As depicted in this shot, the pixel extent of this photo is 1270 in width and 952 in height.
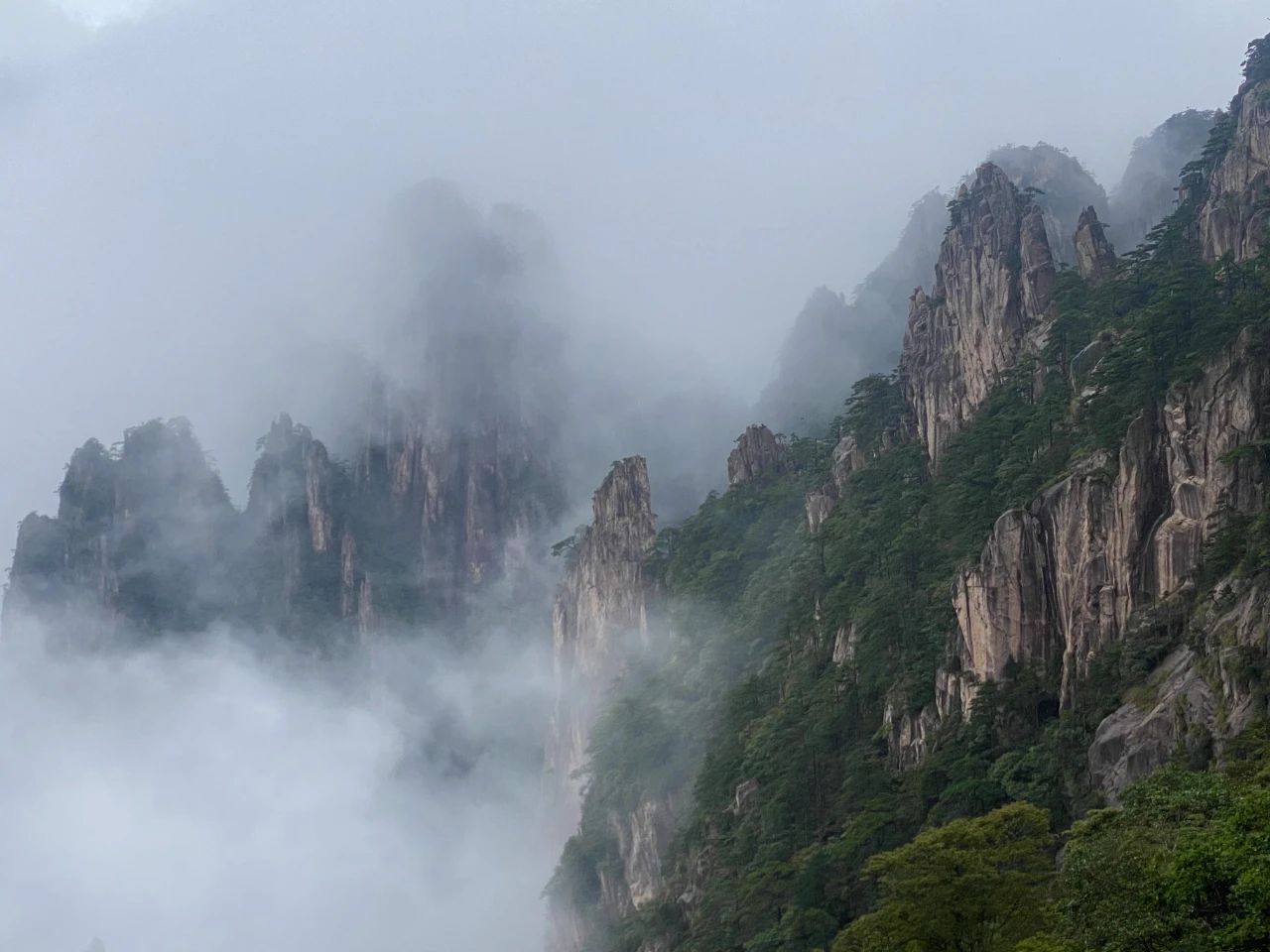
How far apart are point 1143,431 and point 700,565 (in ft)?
136

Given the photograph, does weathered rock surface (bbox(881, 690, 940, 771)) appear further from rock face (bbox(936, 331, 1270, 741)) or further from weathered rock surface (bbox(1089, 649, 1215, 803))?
weathered rock surface (bbox(1089, 649, 1215, 803))

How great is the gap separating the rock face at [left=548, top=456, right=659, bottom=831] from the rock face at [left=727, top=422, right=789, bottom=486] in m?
6.78

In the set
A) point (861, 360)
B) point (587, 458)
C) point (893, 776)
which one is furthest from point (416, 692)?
point (893, 776)

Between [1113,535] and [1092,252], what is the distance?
1118 inches

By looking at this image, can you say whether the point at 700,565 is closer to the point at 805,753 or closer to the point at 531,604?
the point at 805,753

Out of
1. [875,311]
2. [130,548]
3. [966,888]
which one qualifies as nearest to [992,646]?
[966,888]

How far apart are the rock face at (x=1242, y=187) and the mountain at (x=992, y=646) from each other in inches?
7.4

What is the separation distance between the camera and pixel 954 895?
35.8m

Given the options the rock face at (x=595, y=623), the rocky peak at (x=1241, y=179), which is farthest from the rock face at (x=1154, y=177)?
the rock face at (x=595, y=623)

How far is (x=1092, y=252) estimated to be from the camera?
72875 millimetres

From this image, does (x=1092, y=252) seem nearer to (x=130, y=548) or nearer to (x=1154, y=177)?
(x=1154, y=177)

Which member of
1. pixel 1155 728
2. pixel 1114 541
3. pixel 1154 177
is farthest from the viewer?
pixel 1154 177

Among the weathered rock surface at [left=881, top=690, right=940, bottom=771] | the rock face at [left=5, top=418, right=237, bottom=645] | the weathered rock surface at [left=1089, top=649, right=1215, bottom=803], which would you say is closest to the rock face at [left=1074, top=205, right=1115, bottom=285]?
the weathered rock surface at [left=881, top=690, right=940, bottom=771]

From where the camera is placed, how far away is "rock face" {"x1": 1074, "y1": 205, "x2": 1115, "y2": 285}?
7181 centimetres
